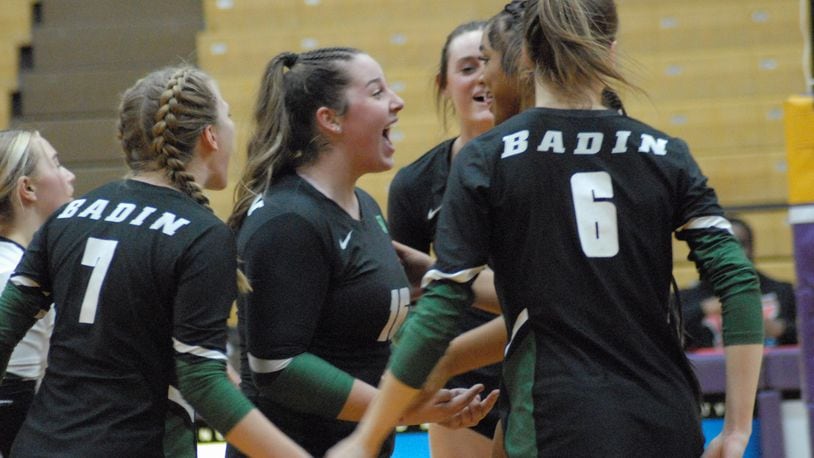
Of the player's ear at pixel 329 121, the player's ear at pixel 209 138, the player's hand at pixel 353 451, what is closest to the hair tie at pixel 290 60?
the player's ear at pixel 329 121

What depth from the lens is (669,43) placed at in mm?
7969

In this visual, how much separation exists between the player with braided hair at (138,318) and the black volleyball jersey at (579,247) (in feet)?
1.43


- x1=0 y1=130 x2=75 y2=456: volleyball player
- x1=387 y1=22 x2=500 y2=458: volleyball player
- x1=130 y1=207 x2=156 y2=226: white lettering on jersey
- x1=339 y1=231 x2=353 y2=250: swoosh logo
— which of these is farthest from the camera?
x1=387 y1=22 x2=500 y2=458: volleyball player

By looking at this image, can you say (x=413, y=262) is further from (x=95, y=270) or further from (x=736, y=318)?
(x=736, y=318)

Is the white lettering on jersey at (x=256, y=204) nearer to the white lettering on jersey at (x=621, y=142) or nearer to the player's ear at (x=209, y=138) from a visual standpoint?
the player's ear at (x=209, y=138)

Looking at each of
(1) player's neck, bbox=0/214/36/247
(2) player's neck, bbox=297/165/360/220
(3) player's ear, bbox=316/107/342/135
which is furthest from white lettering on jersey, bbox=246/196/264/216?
(1) player's neck, bbox=0/214/36/247

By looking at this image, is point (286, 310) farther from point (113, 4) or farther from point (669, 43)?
point (113, 4)

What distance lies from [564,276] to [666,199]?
0.72 ft

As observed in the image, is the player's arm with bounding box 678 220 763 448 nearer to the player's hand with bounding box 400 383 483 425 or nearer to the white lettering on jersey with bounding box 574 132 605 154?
the white lettering on jersey with bounding box 574 132 605 154

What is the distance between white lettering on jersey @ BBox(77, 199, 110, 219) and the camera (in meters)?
2.10

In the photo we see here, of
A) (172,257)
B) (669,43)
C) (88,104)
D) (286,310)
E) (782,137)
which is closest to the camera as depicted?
(172,257)

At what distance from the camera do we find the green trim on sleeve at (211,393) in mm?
1992

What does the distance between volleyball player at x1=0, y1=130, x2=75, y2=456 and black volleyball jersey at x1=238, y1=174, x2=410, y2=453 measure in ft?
2.14

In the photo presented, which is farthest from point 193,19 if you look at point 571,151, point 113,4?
point 571,151
